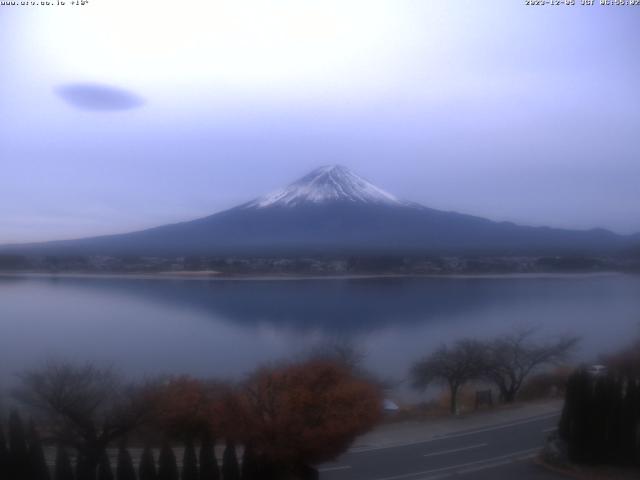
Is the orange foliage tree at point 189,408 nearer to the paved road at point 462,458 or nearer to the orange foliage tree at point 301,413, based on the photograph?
the orange foliage tree at point 301,413

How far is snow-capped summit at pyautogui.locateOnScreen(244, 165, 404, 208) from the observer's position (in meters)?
4.51

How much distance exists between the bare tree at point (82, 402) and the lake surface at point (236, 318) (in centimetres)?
10

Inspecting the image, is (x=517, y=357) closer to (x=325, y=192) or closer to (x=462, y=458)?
(x=462, y=458)

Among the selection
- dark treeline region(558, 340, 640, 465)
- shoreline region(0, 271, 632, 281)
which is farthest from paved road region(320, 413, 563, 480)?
shoreline region(0, 271, 632, 281)

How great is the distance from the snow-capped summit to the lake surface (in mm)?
577

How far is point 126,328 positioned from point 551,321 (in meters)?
3.19

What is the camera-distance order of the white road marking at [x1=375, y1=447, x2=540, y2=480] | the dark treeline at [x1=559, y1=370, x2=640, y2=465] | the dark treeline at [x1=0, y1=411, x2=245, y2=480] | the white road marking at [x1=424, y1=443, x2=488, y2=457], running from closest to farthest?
the dark treeline at [x1=0, y1=411, x2=245, y2=480], the white road marking at [x1=375, y1=447, x2=540, y2=480], the white road marking at [x1=424, y1=443, x2=488, y2=457], the dark treeline at [x1=559, y1=370, x2=640, y2=465]

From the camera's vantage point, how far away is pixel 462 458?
4586 millimetres

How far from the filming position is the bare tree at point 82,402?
427 centimetres

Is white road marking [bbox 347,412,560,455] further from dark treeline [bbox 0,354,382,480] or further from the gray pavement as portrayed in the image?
dark treeline [bbox 0,354,382,480]

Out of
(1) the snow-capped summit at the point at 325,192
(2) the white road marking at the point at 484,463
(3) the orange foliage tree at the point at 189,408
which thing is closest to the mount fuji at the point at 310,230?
(1) the snow-capped summit at the point at 325,192

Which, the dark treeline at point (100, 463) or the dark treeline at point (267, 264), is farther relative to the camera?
the dark treeline at point (267, 264)

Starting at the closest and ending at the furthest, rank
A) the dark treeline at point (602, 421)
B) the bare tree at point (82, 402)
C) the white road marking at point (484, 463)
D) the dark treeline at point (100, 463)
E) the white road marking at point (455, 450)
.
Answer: the dark treeline at point (100, 463) < the bare tree at point (82, 402) < the white road marking at point (484, 463) < the white road marking at point (455, 450) < the dark treeline at point (602, 421)

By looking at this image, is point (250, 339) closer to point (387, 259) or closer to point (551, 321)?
point (387, 259)
